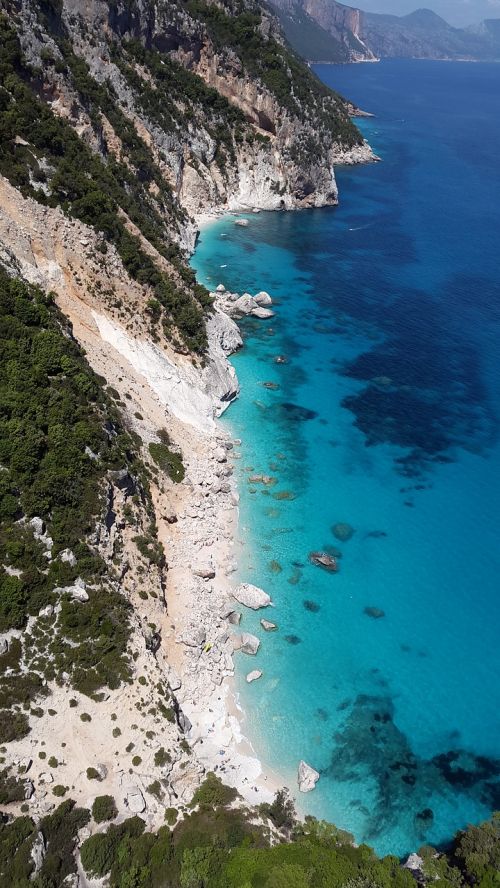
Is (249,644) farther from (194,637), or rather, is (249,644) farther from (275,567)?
(275,567)

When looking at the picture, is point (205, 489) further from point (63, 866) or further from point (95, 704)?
point (63, 866)

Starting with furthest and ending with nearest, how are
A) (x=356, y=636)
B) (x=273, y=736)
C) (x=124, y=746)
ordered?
(x=356, y=636), (x=273, y=736), (x=124, y=746)

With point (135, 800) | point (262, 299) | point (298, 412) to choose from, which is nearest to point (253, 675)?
point (135, 800)

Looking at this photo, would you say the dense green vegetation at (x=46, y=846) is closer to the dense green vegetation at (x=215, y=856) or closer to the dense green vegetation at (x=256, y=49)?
the dense green vegetation at (x=215, y=856)

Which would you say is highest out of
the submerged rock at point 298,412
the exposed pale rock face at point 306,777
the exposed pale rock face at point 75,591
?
the exposed pale rock face at point 75,591

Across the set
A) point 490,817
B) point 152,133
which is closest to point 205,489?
point 490,817

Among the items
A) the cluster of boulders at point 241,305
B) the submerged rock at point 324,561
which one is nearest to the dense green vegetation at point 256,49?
the cluster of boulders at point 241,305
